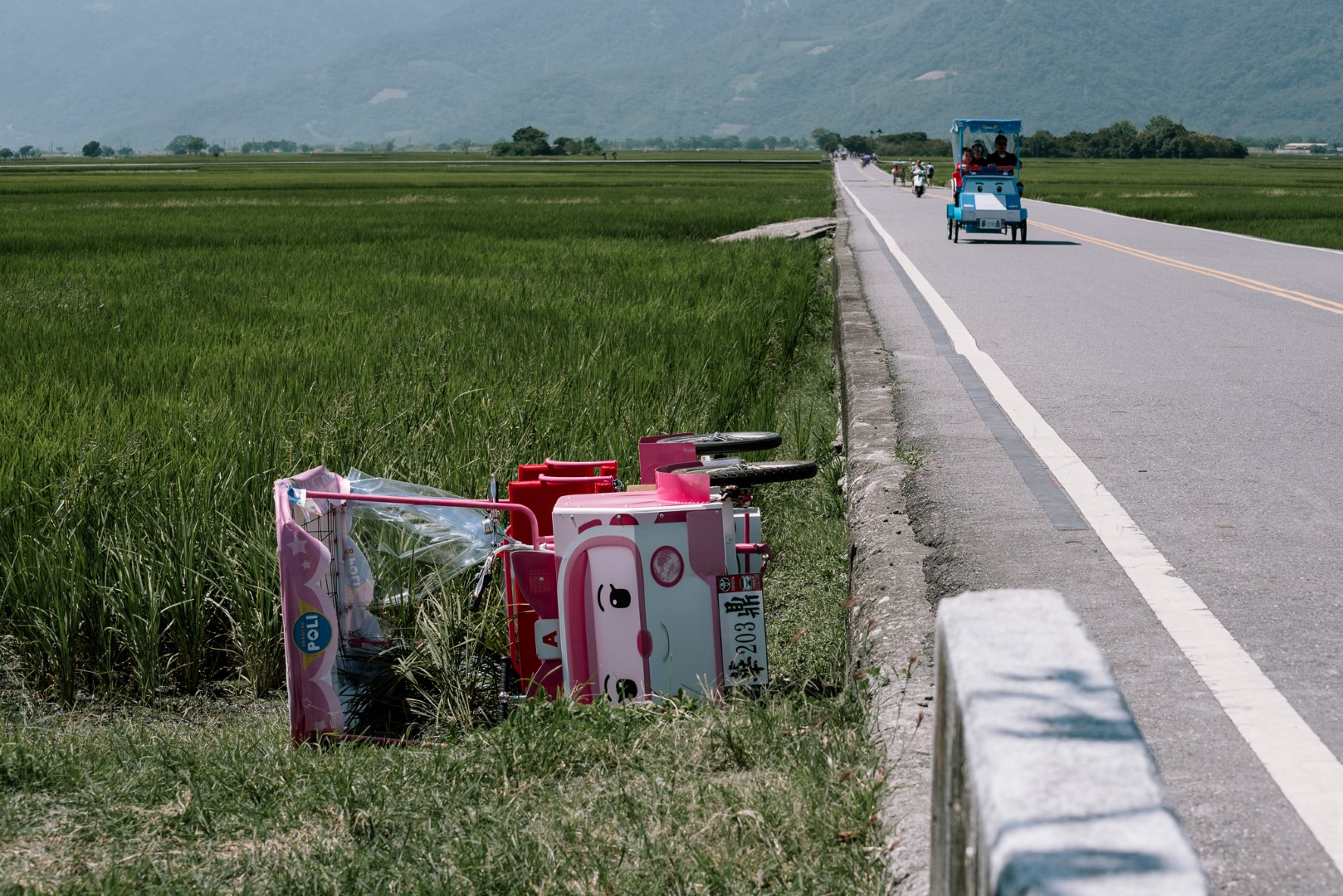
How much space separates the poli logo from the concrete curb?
4.81ft

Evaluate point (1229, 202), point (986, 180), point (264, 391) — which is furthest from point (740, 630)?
point (1229, 202)

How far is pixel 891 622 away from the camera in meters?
3.67

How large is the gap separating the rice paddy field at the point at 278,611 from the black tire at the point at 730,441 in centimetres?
62

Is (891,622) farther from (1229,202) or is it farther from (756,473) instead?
(1229,202)

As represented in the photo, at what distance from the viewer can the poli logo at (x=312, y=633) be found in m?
3.62

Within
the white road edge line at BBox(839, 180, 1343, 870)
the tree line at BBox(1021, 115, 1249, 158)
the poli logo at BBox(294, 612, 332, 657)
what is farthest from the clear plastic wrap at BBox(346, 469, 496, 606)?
the tree line at BBox(1021, 115, 1249, 158)

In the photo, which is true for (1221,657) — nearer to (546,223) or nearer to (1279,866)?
(1279,866)

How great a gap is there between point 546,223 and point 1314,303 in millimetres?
17444

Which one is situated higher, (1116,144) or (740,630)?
(1116,144)

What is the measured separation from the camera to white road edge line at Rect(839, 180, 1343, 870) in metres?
2.54

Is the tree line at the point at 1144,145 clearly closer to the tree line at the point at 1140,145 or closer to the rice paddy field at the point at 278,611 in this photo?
the tree line at the point at 1140,145

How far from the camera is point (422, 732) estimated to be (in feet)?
12.8

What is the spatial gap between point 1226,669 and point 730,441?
183 cm

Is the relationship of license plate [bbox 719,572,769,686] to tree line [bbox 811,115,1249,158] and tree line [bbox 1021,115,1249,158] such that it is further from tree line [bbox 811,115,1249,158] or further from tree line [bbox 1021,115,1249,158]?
tree line [bbox 1021,115,1249,158]
